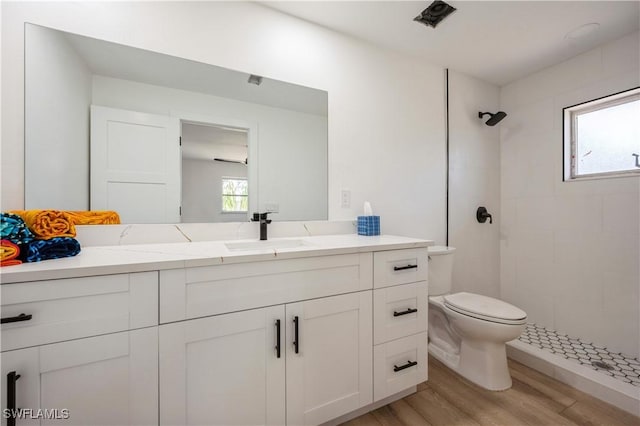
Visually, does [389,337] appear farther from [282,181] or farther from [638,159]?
[638,159]

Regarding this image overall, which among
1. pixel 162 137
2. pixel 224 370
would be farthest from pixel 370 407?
pixel 162 137

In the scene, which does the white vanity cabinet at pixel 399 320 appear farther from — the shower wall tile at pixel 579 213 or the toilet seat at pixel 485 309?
the shower wall tile at pixel 579 213

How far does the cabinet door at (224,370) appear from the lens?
2.95ft

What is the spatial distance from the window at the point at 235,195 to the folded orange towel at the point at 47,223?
64cm

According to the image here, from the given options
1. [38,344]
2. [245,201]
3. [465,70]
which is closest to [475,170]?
[465,70]

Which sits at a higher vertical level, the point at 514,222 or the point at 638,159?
the point at 638,159

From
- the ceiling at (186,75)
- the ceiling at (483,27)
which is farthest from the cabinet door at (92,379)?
the ceiling at (483,27)

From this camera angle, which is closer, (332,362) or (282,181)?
(332,362)

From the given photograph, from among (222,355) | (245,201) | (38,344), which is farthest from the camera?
(245,201)

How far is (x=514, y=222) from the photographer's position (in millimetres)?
2451

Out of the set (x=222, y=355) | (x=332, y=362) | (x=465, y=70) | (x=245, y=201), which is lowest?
(x=332, y=362)

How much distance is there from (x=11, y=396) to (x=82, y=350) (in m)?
0.16

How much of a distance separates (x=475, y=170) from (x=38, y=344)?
2869mm

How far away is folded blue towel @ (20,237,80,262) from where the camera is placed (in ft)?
2.77
